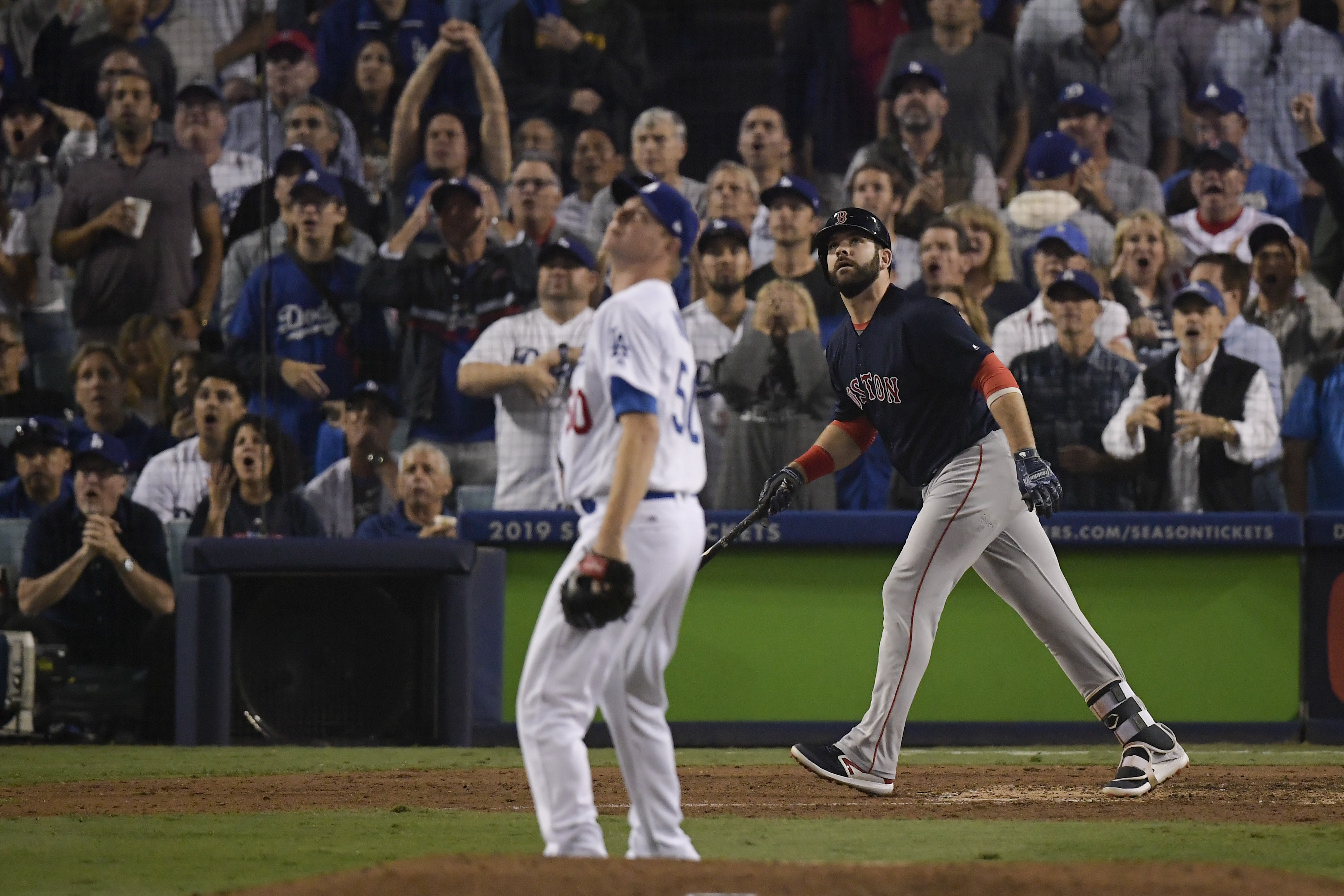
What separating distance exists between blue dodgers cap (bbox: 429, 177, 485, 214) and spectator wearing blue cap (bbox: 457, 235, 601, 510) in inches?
29.9

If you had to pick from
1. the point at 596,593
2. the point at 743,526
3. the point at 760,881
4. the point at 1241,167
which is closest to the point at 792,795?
the point at 743,526

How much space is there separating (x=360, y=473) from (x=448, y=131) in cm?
201

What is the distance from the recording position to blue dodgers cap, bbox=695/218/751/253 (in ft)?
27.5

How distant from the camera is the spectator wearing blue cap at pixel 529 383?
8.12m

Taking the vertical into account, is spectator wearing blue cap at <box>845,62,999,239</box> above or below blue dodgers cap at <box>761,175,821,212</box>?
above

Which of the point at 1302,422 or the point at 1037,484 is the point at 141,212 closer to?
the point at 1037,484

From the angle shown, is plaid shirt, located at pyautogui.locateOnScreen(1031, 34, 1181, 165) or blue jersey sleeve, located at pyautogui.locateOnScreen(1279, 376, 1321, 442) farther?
plaid shirt, located at pyautogui.locateOnScreen(1031, 34, 1181, 165)

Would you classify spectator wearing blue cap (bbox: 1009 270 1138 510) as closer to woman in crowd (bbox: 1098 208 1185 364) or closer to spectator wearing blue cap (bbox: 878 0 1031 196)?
woman in crowd (bbox: 1098 208 1185 364)

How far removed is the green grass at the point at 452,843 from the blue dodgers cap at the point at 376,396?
11.2 ft

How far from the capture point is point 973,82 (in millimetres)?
9016

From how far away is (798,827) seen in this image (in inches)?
185

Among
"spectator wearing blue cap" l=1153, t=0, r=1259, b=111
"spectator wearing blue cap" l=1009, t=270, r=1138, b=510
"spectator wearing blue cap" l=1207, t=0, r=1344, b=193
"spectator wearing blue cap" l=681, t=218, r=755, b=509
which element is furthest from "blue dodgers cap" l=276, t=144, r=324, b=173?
"spectator wearing blue cap" l=1207, t=0, r=1344, b=193

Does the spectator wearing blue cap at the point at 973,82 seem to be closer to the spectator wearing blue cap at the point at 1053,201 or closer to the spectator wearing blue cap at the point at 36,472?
the spectator wearing blue cap at the point at 1053,201

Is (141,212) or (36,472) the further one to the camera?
(141,212)
